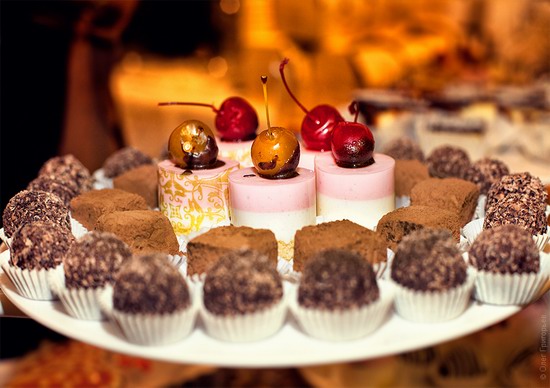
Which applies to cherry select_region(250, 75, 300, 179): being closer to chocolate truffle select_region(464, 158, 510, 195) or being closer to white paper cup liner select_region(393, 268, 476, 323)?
white paper cup liner select_region(393, 268, 476, 323)

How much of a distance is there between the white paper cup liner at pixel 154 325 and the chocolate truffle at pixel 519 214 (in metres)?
0.95

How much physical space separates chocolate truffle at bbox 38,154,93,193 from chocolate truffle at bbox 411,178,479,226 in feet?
3.90

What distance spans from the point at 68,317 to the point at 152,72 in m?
3.69

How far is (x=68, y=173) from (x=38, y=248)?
733 mm

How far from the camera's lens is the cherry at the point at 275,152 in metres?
2.19

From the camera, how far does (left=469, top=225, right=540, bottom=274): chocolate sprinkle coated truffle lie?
185 cm

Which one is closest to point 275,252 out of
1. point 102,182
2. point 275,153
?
point 275,153

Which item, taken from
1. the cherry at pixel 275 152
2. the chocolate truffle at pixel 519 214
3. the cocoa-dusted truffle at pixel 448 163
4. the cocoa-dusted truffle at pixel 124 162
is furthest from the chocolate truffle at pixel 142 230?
the cocoa-dusted truffle at pixel 448 163

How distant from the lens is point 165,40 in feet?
17.3

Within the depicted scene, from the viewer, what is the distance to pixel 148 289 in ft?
5.49

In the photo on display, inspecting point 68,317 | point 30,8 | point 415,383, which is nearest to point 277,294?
point 68,317

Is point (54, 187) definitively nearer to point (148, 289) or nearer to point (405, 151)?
point (148, 289)

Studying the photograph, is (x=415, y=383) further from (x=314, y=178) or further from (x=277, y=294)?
(x=277, y=294)

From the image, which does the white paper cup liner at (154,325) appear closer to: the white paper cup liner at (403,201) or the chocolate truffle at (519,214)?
the chocolate truffle at (519,214)
